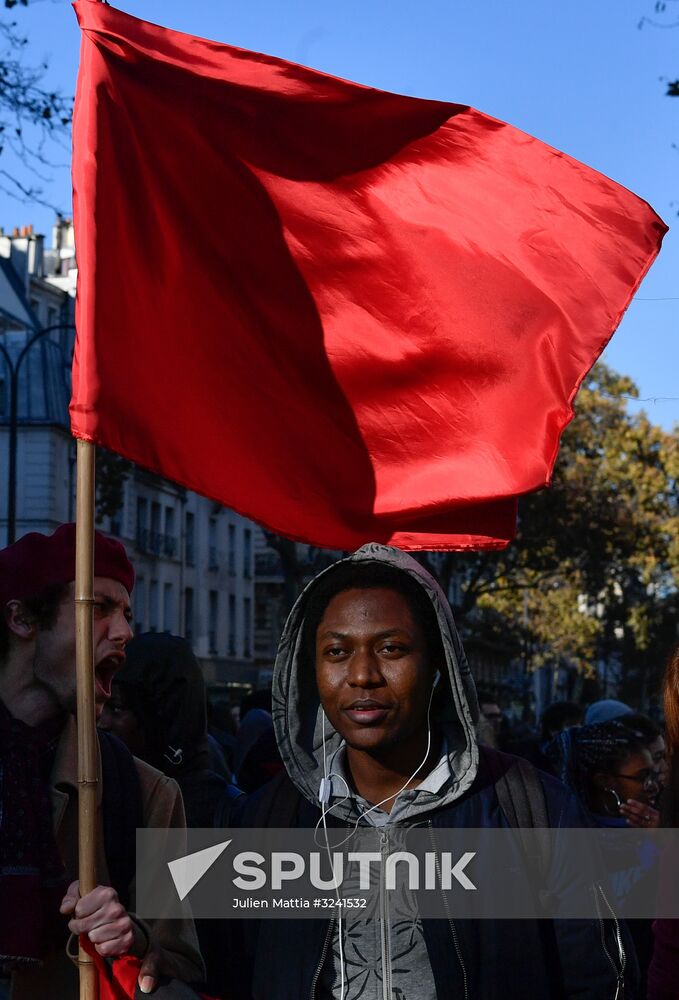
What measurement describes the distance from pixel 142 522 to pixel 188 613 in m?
4.27

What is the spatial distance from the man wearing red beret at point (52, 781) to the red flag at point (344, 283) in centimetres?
37

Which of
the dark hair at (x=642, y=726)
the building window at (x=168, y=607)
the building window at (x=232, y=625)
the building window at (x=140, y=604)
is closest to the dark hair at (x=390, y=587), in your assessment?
the dark hair at (x=642, y=726)

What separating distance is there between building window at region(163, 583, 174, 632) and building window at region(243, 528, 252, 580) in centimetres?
711

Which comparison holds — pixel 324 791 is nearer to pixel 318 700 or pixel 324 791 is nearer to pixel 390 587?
pixel 318 700

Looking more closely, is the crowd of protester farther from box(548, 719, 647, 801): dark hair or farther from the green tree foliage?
the green tree foliage

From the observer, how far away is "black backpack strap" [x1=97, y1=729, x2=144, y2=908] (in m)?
3.49

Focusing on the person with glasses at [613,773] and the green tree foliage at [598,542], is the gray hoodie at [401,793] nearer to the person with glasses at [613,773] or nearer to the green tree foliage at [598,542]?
the person with glasses at [613,773]

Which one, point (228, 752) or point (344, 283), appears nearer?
point (344, 283)

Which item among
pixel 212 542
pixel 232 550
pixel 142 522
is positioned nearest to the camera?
pixel 142 522

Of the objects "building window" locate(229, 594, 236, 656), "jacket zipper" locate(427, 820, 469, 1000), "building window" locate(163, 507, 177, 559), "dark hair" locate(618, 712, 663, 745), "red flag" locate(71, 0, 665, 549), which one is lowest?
"jacket zipper" locate(427, 820, 469, 1000)

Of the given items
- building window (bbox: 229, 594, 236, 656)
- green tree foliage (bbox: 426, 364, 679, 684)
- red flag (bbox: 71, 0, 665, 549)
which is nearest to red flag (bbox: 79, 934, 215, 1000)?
red flag (bbox: 71, 0, 665, 549)

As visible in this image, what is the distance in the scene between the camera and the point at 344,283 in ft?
14.0

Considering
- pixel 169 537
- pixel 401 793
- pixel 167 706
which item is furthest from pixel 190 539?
pixel 401 793

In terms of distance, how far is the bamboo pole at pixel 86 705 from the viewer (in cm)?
308
